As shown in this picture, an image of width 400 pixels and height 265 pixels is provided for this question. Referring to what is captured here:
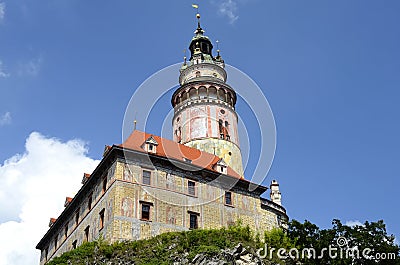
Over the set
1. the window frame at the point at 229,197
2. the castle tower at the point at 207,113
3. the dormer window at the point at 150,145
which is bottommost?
the window frame at the point at 229,197

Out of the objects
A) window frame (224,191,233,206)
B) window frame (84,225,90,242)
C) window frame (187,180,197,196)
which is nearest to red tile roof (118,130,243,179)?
window frame (224,191,233,206)

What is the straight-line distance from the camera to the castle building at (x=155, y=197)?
33250mm

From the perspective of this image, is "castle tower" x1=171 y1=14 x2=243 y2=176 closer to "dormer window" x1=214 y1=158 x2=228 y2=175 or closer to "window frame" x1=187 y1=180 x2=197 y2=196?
"dormer window" x1=214 y1=158 x2=228 y2=175

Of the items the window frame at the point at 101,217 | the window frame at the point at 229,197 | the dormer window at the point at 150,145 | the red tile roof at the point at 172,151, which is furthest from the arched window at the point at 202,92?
the window frame at the point at 101,217

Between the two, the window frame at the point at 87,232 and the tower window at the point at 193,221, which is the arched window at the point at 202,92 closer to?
the tower window at the point at 193,221

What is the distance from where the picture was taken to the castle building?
3325 cm

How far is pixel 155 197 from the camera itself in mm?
34281

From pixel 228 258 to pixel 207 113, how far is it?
70.4 ft

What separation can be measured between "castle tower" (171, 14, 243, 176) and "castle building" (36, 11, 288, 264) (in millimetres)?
266

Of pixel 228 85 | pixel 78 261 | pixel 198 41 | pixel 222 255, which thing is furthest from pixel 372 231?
pixel 198 41

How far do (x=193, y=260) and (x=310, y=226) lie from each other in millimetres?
7572

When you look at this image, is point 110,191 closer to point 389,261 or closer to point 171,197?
point 171,197

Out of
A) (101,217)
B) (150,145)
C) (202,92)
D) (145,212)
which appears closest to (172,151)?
(150,145)

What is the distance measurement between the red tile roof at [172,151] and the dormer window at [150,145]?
29cm
